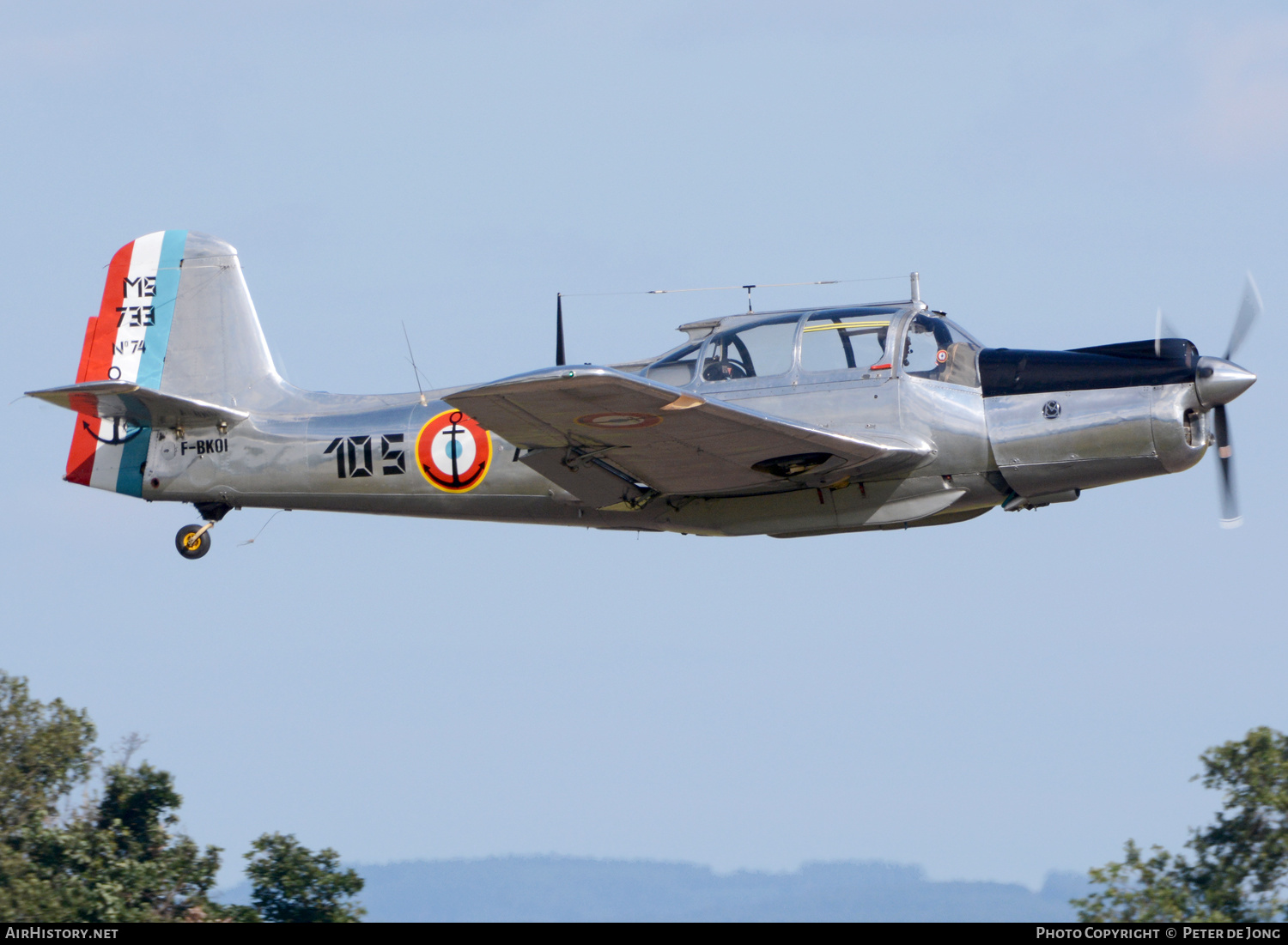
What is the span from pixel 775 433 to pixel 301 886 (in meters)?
9.41

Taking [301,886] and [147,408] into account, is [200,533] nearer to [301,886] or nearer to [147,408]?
[147,408]

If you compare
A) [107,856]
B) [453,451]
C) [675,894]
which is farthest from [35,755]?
[675,894]

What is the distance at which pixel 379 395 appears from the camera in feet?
44.0

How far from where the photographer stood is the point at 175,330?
15.1 metres

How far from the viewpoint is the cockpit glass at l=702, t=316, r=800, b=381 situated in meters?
11.7

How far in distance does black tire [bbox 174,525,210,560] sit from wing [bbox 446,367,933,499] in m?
4.44

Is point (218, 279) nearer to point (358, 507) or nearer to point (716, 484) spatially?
point (358, 507)

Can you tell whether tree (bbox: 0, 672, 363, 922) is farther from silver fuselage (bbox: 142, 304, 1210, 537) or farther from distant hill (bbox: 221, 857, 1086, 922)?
distant hill (bbox: 221, 857, 1086, 922)


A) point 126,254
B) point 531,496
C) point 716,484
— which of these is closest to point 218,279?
point 126,254

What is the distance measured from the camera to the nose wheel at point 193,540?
1385 cm

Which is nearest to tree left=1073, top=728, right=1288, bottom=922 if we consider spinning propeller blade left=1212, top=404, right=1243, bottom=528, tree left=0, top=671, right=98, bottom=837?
spinning propeller blade left=1212, top=404, right=1243, bottom=528

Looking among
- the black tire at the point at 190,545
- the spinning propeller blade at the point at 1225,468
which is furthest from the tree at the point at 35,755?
the spinning propeller blade at the point at 1225,468
